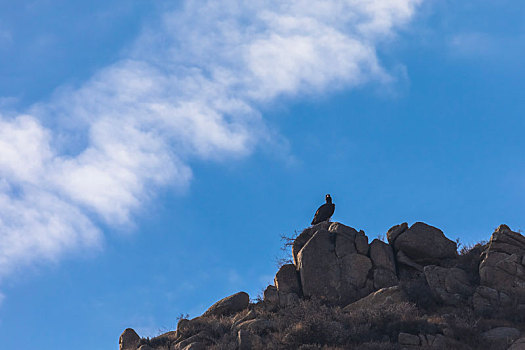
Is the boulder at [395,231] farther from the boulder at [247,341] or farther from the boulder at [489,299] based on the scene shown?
the boulder at [247,341]

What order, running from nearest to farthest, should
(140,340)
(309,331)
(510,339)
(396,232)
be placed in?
(510,339) < (309,331) < (140,340) < (396,232)

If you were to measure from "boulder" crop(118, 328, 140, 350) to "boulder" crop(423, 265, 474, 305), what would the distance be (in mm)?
14093

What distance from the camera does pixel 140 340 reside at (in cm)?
2859

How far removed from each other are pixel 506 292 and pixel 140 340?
645 inches

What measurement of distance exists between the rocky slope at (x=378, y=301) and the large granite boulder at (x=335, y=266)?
48mm

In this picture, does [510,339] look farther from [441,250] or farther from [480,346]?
[441,250]

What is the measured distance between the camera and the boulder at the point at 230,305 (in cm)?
2952

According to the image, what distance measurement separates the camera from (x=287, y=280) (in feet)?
99.6

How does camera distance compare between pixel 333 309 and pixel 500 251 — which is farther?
pixel 500 251

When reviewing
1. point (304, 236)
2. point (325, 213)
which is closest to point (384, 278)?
point (304, 236)

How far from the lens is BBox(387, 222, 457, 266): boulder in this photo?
30.3m

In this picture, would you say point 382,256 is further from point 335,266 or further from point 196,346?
point 196,346

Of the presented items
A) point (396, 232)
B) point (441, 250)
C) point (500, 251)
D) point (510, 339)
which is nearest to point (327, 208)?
point (396, 232)

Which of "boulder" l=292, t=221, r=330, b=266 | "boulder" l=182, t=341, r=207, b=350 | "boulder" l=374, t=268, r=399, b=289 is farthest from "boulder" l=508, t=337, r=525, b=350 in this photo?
"boulder" l=292, t=221, r=330, b=266
